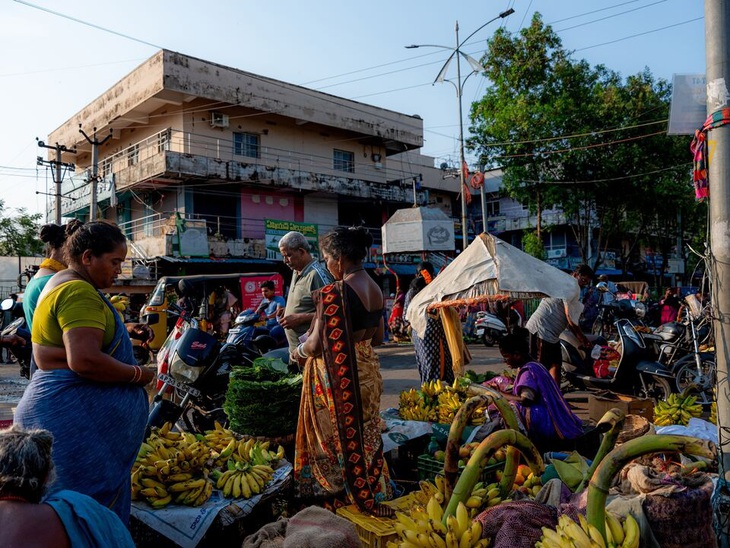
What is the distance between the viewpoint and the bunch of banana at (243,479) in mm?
3299

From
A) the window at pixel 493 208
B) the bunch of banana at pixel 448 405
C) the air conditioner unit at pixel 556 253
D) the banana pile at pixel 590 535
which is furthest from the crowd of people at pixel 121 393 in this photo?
the window at pixel 493 208

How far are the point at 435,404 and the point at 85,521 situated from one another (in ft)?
12.6

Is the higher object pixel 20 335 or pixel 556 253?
pixel 556 253

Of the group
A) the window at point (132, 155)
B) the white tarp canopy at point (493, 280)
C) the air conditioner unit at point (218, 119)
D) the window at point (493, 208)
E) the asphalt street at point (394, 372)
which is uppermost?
the air conditioner unit at point (218, 119)

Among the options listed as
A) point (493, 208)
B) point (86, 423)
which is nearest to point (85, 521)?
point (86, 423)

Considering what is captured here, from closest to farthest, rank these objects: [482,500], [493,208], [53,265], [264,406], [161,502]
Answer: [482,500] → [161,502] → [53,265] → [264,406] → [493,208]

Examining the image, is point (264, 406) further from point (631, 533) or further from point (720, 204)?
point (720, 204)

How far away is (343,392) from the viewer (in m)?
3.20

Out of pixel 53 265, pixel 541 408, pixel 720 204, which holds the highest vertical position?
pixel 720 204

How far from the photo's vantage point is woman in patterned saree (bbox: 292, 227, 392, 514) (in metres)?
3.18

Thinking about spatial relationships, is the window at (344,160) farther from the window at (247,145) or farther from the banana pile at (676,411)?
the banana pile at (676,411)

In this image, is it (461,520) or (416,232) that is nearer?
(461,520)

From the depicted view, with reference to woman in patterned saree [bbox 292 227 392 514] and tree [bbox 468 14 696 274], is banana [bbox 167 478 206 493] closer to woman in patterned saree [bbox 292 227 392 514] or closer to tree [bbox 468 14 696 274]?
woman in patterned saree [bbox 292 227 392 514]

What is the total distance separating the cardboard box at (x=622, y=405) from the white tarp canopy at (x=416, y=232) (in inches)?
563
